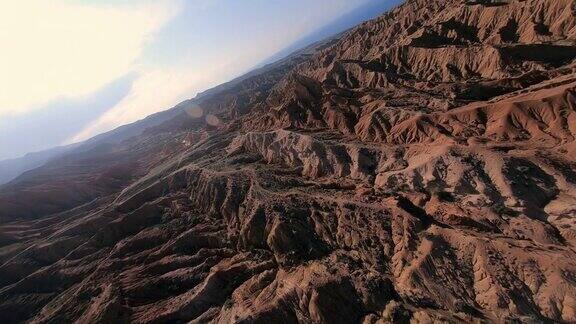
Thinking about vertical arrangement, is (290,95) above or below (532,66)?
above

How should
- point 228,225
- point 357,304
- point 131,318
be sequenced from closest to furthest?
1. point 357,304
2. point 131,318
3. point 228,225

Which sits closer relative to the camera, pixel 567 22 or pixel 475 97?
pixel 475 97

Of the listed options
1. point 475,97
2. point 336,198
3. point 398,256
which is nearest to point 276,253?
point 336,198

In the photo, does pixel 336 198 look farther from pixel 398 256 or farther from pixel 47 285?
pixel 47 285

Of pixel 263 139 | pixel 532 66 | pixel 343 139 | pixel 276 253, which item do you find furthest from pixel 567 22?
pixel 276 253

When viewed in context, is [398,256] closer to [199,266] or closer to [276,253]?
[276,253]

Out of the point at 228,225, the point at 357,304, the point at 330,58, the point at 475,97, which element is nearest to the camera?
the point at 357,304
